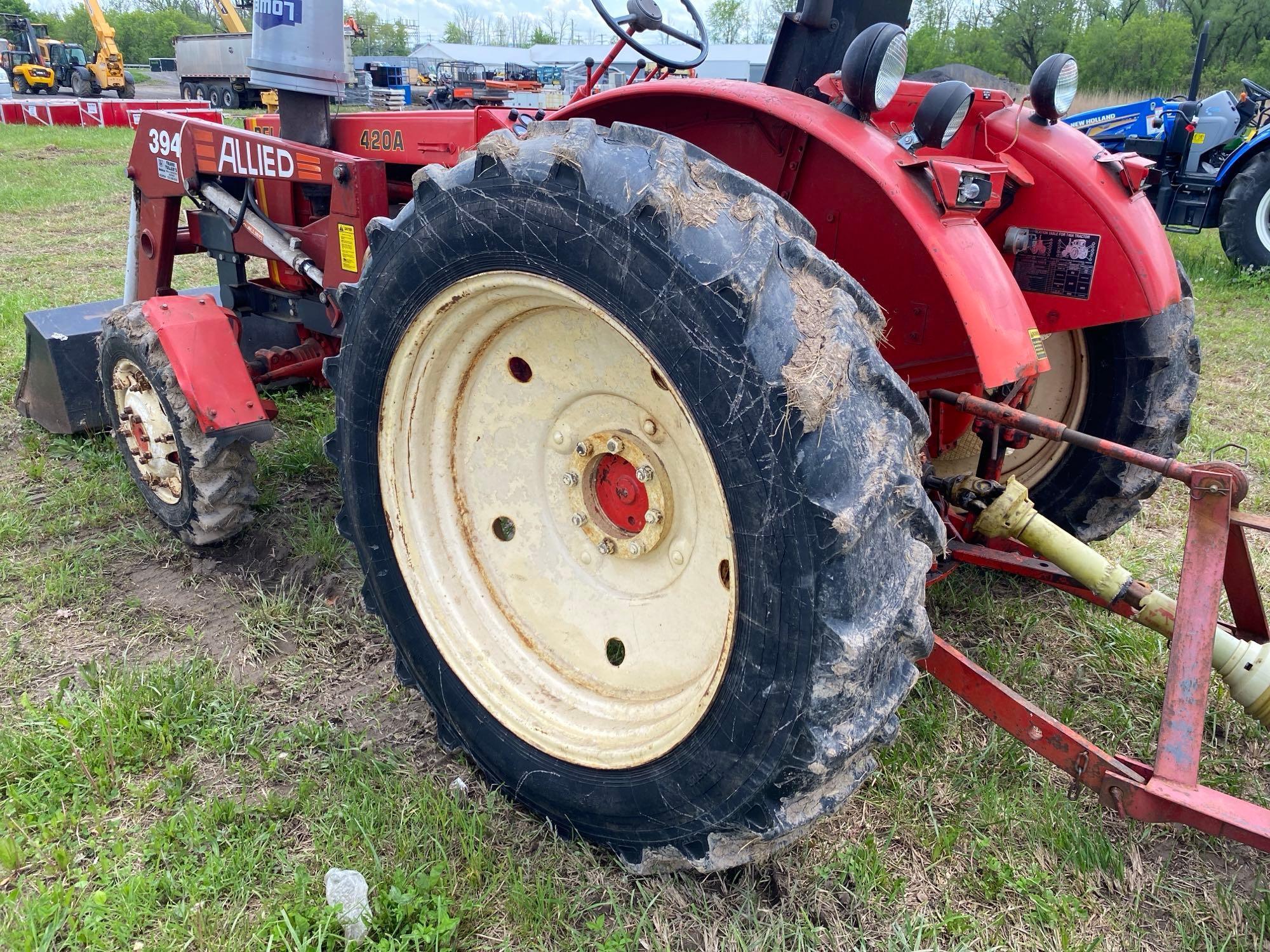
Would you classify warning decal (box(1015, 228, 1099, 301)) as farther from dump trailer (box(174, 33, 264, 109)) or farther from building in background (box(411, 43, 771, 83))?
building in background (box(411, 43, 771, 83))

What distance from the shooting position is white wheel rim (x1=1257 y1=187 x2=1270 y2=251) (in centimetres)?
793

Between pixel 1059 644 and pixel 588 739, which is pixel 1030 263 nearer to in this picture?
pixel 1059 644

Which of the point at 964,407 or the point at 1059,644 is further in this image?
the point at 1059,644

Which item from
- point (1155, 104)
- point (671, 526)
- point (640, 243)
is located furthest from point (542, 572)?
point (1155, 104)

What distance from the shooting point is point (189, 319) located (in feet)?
9.83

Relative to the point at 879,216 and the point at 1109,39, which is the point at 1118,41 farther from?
the point at 879,216

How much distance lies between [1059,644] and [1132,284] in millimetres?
1141

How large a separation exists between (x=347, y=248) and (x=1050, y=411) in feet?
7.32

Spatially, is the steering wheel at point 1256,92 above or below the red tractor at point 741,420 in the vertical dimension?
above

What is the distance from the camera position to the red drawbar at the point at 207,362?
9.49 feet

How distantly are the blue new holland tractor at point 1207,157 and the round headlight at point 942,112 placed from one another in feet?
25.9

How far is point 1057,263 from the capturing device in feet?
7.44

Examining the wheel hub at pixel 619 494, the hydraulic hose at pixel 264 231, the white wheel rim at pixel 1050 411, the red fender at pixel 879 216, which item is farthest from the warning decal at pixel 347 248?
the white wheel rim at pixel 1050 411

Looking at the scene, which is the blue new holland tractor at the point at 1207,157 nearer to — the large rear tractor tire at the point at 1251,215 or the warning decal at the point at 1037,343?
the large rear tractor tire at the point at 1251,215
